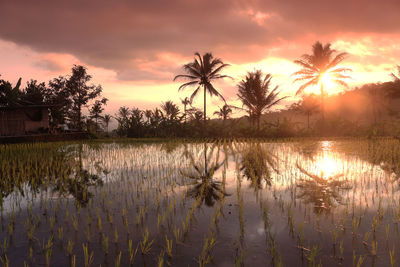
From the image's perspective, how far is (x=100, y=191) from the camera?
5.49m

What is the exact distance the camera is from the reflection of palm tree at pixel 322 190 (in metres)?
4.37

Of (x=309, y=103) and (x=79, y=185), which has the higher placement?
(x=309, y=103)

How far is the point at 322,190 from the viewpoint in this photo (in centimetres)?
514

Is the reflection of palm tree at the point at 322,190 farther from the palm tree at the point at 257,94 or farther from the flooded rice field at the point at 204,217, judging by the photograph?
the palm tree at the point at 257,94

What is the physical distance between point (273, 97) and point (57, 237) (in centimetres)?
2104

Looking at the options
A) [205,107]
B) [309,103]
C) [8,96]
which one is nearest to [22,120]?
[8,96]

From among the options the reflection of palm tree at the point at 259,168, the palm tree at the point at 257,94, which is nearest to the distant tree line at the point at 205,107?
the palm tree at the point at 257,94

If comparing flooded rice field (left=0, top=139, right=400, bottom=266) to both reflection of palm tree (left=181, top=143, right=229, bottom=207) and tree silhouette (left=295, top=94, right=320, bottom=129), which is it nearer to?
reflection of palm tree (left=181, top=143, right=229, bottom=207)

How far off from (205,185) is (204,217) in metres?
1.90

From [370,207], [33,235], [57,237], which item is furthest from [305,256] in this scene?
[33,235]

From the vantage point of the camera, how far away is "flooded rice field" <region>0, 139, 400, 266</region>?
283 cm

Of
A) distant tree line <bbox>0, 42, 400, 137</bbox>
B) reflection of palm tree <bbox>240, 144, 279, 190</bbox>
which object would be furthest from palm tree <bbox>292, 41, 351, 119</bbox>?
reflection of palm tree <bbox>240, 144, 279, 190</bbox>

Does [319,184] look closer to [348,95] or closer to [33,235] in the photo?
[33,235]

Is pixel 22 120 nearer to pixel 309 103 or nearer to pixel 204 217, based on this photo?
pixel 204 217
